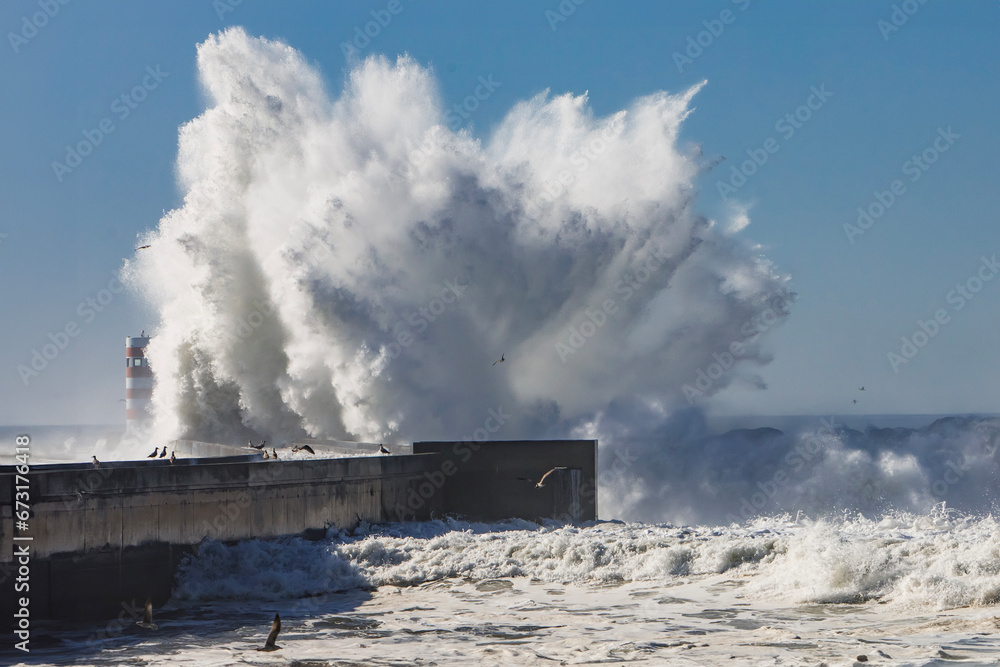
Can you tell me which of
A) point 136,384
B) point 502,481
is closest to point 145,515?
point 502,481

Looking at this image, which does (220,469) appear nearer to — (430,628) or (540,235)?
(430,628)

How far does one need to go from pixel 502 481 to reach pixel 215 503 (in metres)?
4.27

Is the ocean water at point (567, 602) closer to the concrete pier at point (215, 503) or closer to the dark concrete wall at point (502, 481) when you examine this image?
the concrete pier at point (215, 503)

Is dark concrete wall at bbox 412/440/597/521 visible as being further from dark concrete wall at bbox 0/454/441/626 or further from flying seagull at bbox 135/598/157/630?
flying seagull at bbox 135/598/157/630

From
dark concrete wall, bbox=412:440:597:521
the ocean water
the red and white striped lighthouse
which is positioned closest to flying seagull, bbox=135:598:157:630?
the ocean water

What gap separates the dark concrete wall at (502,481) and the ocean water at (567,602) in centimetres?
88

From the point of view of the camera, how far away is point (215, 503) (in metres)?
11.8

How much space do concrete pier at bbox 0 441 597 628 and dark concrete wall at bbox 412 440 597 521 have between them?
0.01m

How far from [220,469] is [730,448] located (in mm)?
12626

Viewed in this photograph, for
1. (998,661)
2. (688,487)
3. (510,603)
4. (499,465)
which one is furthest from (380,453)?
(998,661)

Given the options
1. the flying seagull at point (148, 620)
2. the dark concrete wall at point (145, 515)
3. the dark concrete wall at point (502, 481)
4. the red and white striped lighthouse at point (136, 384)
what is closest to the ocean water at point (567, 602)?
the flying seagull at point (148, 620)

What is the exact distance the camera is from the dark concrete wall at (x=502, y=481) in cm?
1451

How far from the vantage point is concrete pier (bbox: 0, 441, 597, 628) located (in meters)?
10.3

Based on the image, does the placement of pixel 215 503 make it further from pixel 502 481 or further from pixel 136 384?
pixel 136 384
